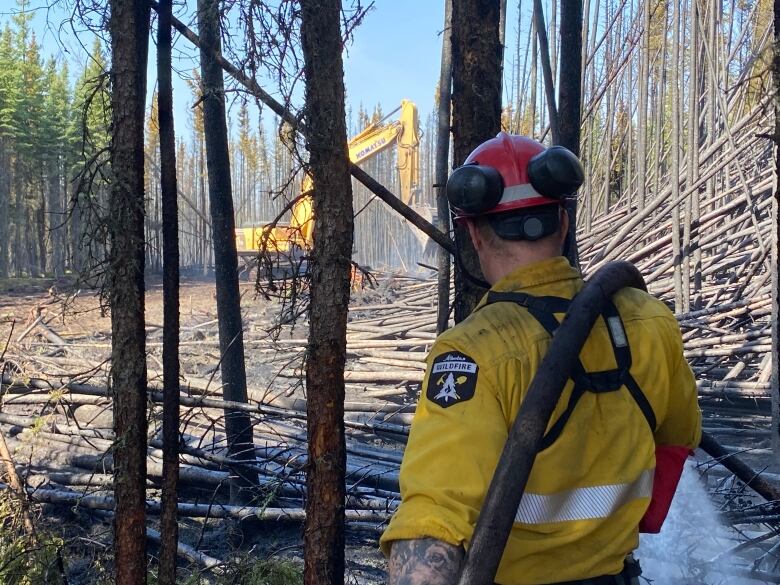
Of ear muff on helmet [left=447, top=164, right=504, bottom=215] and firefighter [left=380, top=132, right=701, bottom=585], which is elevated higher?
ear muff on helmet [left=447, top=164, right=504, bottom=215]

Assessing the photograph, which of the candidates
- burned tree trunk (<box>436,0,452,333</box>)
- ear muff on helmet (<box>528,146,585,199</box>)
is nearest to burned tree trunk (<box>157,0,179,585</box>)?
ear muff on helmet (<box>528,146,585,199</box>)

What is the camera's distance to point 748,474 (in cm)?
283

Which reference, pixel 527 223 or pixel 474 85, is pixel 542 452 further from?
pixel 474 85

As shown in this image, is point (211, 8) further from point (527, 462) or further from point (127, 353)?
point (527, 462)

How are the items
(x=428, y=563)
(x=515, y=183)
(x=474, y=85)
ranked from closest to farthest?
(x=428, y=563) < (x=515, y=183) < (x=474, y=85)

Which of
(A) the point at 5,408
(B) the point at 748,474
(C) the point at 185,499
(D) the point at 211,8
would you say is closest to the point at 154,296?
(A) the point at 5,408

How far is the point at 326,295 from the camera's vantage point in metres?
2.97

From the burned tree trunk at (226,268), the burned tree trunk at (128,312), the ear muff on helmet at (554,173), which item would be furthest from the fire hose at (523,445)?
the burned tree trunk at (226,268)

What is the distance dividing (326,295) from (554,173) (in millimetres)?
1484

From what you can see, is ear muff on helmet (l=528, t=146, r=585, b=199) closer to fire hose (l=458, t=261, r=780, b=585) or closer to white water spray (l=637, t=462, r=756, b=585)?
fire hose (l=458, t=261, r=780, b=585)

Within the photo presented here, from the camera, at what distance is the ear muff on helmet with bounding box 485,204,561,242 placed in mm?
1649

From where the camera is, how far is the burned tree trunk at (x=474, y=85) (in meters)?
3.10

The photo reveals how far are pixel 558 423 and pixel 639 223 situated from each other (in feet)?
36.2

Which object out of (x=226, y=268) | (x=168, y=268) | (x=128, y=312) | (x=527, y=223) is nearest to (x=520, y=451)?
(x=527, y=223)
